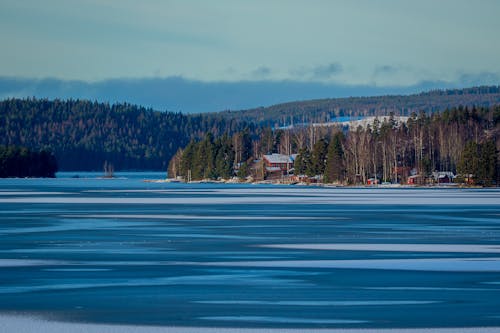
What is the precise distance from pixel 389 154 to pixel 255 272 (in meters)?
99.6

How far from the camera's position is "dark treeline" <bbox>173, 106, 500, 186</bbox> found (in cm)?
10094

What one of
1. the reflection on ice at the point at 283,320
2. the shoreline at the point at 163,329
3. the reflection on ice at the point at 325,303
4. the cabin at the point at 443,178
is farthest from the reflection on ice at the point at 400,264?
the cabin at the point at 443,178

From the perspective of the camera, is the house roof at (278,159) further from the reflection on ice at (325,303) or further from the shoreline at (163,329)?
the shoreline at (163,329)

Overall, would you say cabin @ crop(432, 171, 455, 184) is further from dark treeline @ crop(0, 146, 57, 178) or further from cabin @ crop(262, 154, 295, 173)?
dark treeline @ crop(0, 146, 57, 178)

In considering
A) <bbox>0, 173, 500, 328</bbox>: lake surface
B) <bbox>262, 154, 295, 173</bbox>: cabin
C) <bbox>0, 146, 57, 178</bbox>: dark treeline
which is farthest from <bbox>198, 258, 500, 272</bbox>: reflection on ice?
<bbox>0, 146, 57, 178</bbox>: dark treeline

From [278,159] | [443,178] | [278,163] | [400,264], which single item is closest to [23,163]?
[278,159]

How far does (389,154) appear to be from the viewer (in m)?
→ 120

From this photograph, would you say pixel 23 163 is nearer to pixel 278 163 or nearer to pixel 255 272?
pixel 278 163

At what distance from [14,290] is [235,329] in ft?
21.2

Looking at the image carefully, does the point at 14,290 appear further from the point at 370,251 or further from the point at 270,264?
the point at 370,251

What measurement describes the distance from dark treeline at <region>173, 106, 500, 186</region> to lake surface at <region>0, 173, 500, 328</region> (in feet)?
207

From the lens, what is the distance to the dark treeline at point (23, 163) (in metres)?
175

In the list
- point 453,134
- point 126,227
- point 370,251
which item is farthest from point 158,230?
point 453,134

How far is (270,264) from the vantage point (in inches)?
931
